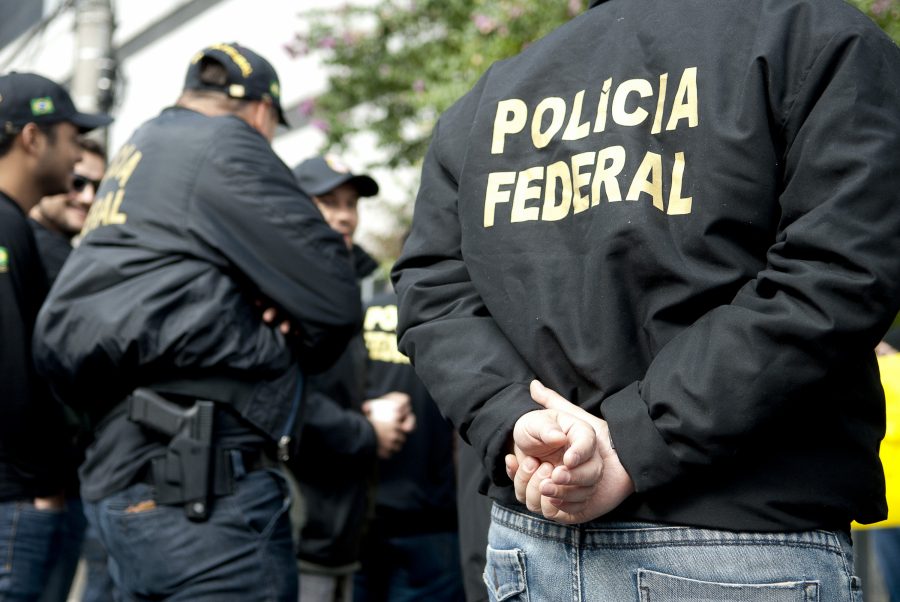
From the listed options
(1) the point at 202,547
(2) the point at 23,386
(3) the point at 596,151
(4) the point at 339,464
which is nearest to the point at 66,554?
(2) the point at 23,386

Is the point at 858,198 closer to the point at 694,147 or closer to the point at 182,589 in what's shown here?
the point at 694,147

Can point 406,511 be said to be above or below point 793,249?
below

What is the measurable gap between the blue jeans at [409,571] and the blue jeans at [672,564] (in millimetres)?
3169

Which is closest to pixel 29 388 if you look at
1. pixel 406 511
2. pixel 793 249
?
pixel 406 511

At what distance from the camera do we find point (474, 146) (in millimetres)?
2078

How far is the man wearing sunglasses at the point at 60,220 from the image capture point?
491 centimetres

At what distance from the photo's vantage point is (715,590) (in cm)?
167

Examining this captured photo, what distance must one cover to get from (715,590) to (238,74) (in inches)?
102

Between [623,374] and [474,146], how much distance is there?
0.54 m

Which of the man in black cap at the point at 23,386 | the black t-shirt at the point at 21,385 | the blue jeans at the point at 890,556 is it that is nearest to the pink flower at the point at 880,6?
the blue jeans at the point at 890,556

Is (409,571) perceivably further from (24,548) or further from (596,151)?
(596,151)

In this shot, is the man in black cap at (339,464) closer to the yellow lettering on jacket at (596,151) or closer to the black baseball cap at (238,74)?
the black baseball cap at (238,74)

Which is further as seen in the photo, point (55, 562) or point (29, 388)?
point (55, 562)

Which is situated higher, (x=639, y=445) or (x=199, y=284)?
(x=639, y=445)
